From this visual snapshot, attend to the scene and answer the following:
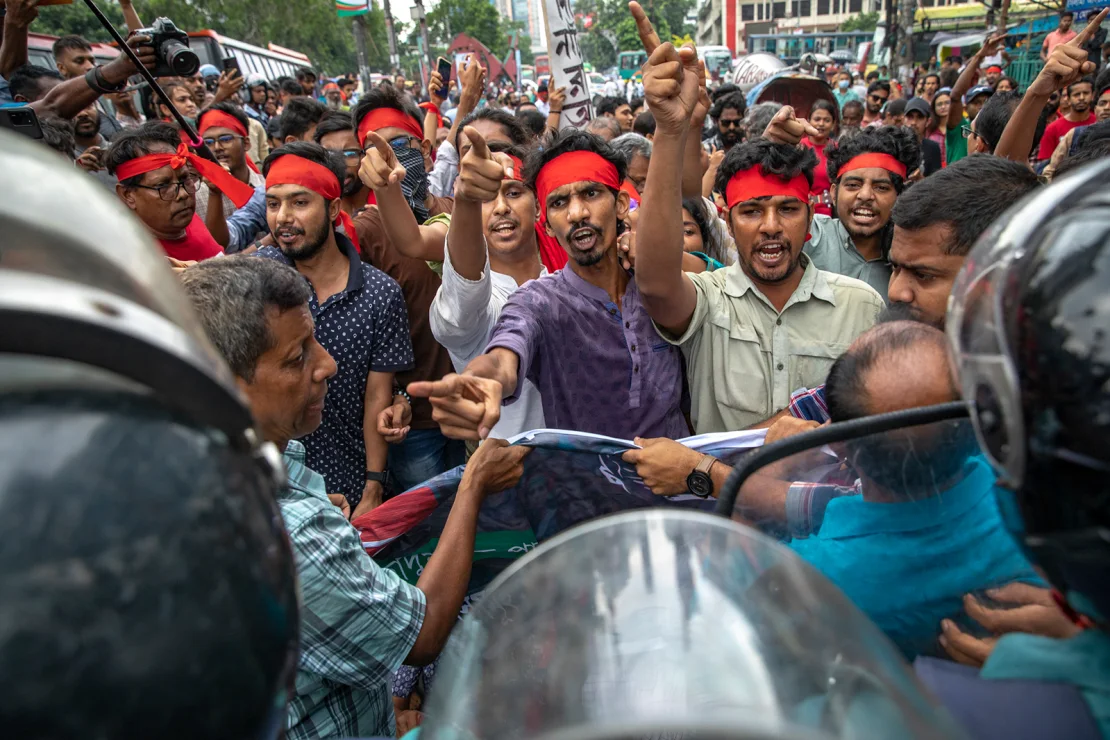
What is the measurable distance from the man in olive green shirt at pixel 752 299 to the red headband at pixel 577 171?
0.55 m

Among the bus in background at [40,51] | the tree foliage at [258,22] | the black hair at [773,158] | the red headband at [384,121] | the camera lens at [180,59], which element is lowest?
the black hair at [773,158]

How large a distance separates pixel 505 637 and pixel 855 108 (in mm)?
11634

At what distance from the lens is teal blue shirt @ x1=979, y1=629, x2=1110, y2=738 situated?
0.81 metres

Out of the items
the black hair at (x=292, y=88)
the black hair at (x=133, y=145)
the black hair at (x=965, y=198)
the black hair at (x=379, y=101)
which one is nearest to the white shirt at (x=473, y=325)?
the black hair at (x=965, y=198)

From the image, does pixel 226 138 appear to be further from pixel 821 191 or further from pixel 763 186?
pixel 821 191

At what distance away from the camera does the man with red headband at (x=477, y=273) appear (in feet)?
8.53

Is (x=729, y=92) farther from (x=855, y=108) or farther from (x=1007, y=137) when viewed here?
(x=855, y=108)

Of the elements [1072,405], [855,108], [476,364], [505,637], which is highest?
[1072,405]

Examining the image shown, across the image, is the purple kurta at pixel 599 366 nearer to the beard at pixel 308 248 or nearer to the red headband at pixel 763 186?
the red headband at pixel 763 186

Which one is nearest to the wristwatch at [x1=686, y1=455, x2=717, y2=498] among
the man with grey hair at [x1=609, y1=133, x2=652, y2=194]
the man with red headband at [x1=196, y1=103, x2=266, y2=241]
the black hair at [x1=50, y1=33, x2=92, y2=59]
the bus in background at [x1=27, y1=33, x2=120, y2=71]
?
the man with grey hair at [x1=609, y1=133, x2=652, y2=194]

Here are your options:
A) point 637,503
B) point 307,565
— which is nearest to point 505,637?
point 307,565

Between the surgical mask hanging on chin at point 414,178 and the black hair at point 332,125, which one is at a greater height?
the black hair at point 332,125

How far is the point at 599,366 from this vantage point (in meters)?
2.74

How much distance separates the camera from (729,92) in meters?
7.33
